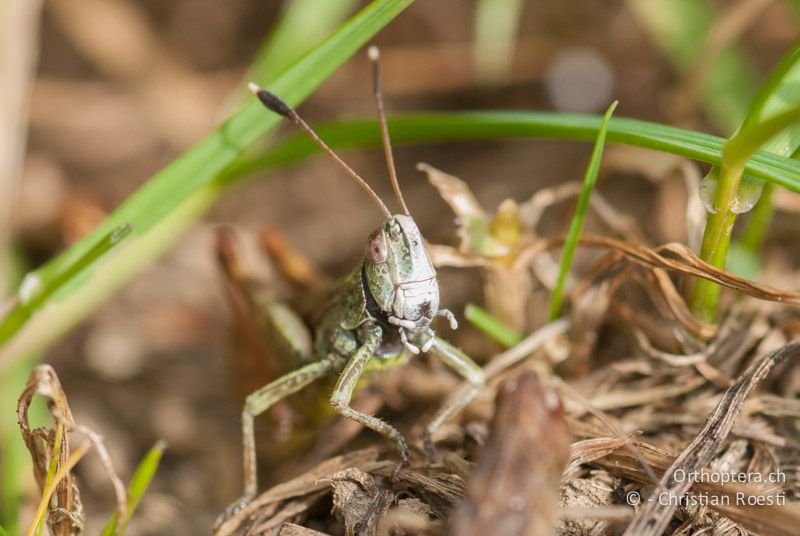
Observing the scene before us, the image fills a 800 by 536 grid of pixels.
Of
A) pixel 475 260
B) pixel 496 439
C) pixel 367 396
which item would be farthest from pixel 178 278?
pixel 496 439

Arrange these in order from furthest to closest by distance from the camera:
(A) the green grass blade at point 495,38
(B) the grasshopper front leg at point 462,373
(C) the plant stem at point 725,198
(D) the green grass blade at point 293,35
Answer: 1. (A) the green grass blade at point 495,38
2. (D) the green grass blade at point 293,35
3. (B) the grasshopper front leg at point 462,373
4. (C) the plant stem at point 725,198

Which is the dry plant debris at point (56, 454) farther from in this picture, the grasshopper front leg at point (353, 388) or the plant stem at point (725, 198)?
the plant stem at point (725, 198)

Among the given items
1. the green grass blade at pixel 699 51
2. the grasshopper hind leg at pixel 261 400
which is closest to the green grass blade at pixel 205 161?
the grasshopper hind leg at pixel 261 400

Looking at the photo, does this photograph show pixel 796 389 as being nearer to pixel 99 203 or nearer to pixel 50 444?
pixel 50 444

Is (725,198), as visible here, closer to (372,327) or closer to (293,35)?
(372,327)

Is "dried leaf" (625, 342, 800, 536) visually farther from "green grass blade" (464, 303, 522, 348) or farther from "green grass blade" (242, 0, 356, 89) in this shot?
"green grass blade" (242, 0, 356, 89)

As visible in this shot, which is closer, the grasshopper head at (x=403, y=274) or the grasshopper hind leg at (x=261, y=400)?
the grasshopper head at (x=403, y=274)
